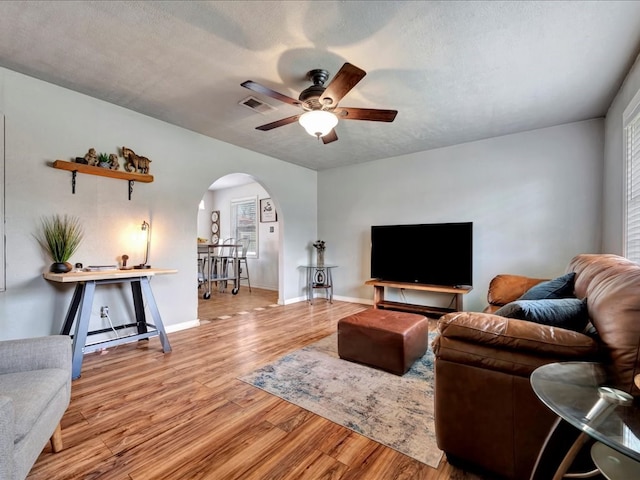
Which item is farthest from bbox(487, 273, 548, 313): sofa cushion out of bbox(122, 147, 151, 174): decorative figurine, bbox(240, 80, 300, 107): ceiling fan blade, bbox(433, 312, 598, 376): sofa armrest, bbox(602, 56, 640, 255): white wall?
bbox(122, 147, 151, 174): decorative figurine

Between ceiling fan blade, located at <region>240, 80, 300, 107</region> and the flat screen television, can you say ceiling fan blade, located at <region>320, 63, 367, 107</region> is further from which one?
the flat screen television

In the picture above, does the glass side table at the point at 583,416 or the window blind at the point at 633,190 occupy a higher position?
the window blind at the point at 633,190

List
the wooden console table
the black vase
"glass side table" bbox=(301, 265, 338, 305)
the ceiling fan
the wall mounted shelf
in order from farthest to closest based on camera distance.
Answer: "glass side table" bbox=(301, 265, 338, 305) → the wall mounted shelf → the black vase → the wooden console table → the ceiling fan

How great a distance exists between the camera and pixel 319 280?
5523 millimetres

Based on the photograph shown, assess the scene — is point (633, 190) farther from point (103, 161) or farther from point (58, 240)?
point (58, 240)

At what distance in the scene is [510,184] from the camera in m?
3.82

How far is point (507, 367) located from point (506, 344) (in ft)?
0.33

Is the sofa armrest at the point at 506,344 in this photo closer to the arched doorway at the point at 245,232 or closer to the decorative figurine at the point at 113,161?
the decorative figurine at the point at 113,161

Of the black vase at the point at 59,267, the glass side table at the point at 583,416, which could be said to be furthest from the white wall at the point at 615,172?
the black vase at the point at 59,267

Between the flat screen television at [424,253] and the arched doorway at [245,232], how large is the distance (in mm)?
2150

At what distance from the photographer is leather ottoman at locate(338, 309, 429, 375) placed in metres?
2.35

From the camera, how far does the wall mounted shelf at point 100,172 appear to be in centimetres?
259

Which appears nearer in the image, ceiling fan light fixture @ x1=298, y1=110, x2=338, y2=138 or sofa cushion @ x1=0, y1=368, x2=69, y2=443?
sofa cushion @ x1=0, y1=368, x2=69, y2=443

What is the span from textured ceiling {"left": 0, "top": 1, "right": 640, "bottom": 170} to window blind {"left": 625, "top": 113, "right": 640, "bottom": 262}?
48 cm
